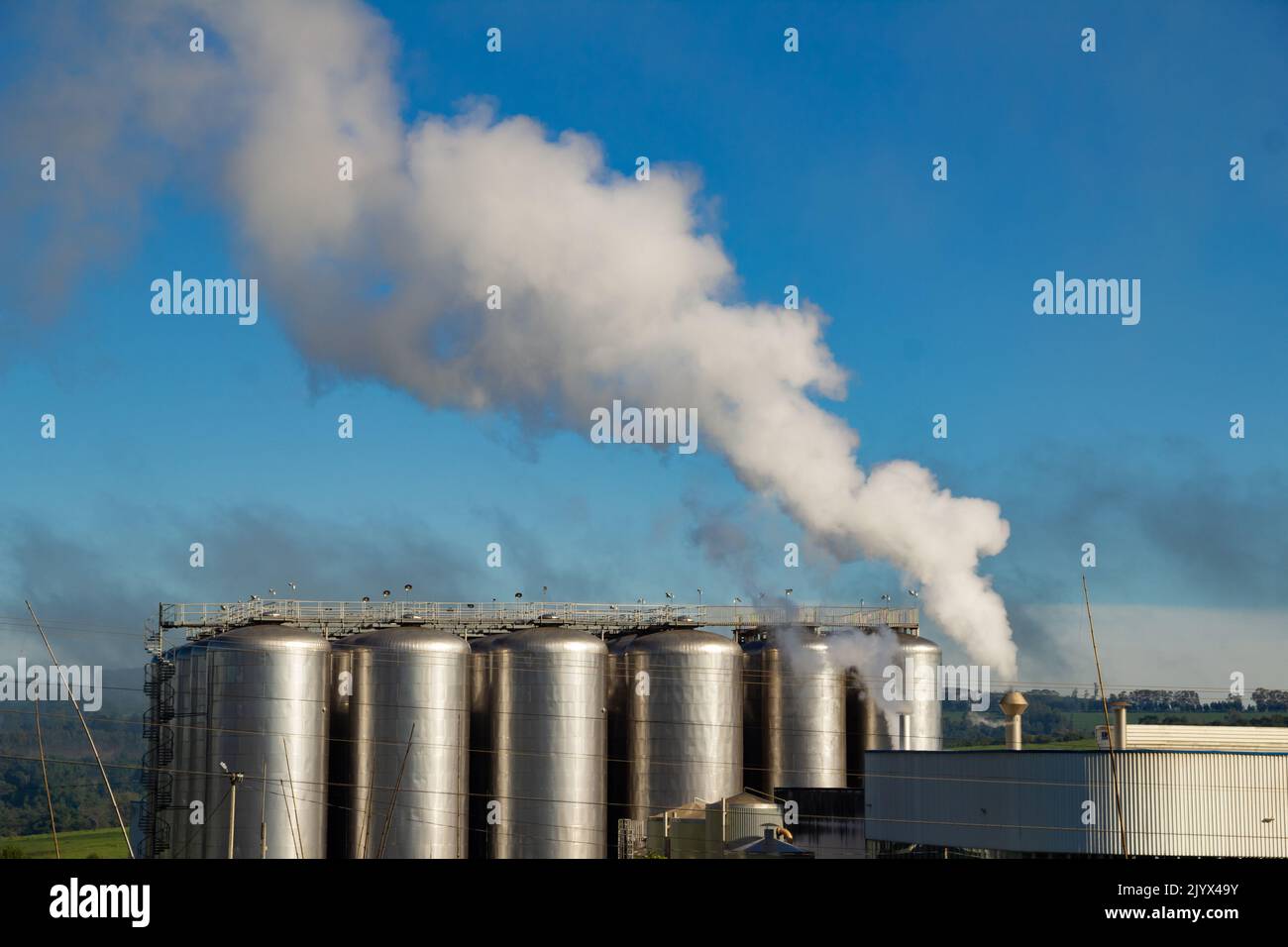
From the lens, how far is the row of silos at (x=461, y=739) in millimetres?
63531

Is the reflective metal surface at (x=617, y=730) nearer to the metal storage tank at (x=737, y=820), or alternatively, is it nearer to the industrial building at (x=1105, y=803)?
the metal storage tank at (x=737, y=820)

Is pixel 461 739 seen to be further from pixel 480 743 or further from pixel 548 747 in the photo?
pixel 548 747

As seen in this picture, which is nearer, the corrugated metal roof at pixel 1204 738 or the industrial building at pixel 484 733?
the corrugated metal roof at pixel 1204 738

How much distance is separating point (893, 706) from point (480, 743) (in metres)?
22.1

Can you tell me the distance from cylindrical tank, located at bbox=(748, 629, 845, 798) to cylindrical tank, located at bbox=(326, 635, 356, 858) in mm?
21795

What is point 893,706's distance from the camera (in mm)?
70312

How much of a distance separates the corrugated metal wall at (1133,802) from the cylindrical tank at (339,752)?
103 ft

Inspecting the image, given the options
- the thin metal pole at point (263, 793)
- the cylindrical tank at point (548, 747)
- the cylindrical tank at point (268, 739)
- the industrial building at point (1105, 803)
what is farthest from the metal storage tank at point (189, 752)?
the industrial building at point (1105, 803)

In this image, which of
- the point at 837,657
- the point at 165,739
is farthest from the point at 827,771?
the point at 165,739

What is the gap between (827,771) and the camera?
69500 millimetres

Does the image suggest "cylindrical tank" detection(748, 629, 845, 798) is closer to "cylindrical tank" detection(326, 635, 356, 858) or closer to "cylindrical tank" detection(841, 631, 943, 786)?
"cylindrical tank" detection(841, 631, 943, 786)

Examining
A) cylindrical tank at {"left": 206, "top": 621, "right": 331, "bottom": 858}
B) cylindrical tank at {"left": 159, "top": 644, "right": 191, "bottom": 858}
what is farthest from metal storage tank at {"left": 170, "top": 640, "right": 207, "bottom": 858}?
cylindrical tank at {"left": 206, "top": 621, "right": 331, "bottom": 858}
